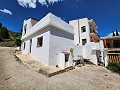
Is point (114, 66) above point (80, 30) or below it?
below

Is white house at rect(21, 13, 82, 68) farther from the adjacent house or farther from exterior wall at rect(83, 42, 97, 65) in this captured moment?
exterior wall at rect(83, 42, 97, 65)

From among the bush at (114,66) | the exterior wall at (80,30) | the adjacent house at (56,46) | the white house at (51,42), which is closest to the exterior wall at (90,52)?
the adjacent house at (56,46)

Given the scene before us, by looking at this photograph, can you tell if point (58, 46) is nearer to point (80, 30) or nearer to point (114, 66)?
point (114, 66)

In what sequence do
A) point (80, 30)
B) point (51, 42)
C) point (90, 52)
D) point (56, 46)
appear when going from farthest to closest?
1. point (80, 30)
2. point (90, 52)
3. point (56, 46)
4. point (51, 42)

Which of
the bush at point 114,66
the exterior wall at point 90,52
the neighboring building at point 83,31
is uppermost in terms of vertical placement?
the neighboring building at point 83,31

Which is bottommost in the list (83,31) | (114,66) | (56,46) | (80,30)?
(114,66)

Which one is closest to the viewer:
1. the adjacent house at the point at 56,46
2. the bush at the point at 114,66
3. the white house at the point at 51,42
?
the white house at the point at 51,42

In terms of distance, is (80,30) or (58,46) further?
(80,30)

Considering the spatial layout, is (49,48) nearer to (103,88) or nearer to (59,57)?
(59,57)

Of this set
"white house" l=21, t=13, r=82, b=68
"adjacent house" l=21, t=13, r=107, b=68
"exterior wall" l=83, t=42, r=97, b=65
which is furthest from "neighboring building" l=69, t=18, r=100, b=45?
"white house" l=21, t=13, r=82, b=68

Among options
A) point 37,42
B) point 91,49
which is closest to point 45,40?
point 37,42

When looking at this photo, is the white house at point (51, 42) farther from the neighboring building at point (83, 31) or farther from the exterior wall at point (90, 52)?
the neighboring building at point (83, 31)

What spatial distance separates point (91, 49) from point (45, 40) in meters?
8.50

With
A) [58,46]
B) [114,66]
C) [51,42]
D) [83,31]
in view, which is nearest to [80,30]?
[83,31]
